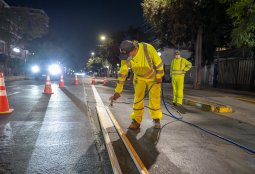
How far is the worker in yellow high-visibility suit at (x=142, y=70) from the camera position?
20.2 ft

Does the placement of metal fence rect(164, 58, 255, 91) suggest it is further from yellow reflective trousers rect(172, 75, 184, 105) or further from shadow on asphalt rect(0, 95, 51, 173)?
shadow on asphalt rect(0, 95, 51, 173)

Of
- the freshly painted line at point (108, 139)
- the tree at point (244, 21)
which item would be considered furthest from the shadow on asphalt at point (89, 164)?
Answer: the tree at point (244, 21)

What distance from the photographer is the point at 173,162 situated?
4.30 meters

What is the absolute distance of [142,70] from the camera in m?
6.29

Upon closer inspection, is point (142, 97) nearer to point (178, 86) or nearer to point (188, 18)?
point (178, 86)

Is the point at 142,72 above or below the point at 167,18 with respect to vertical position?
below

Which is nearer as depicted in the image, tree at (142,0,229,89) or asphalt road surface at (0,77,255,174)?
asphalt road surface at (0,77,255,174)

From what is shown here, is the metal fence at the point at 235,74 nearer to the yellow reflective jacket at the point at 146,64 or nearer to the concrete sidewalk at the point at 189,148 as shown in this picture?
the concrete sidewalk at the point at 189,148

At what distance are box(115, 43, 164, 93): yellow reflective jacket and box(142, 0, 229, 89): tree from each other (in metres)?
15.4

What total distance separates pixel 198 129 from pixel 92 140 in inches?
95.6

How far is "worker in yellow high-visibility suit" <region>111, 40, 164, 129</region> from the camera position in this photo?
6.15m

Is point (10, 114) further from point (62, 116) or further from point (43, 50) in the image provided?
point (43, 50)

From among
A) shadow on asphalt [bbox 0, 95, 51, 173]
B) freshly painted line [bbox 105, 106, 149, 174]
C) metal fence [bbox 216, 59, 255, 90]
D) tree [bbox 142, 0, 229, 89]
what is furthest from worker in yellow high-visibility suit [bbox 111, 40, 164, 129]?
metal fence [bbox 216, 59, 255, 90]

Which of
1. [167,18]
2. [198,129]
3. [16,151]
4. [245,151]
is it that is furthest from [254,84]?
[16,151]
